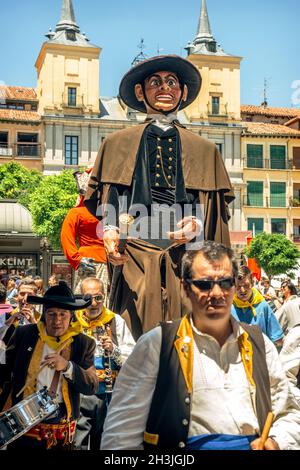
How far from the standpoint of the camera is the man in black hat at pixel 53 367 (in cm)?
478

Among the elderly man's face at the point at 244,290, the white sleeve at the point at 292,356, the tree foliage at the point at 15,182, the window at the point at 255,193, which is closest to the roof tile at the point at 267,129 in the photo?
the window at the point at 255,193

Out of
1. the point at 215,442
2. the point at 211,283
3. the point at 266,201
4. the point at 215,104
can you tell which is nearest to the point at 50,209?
the point at 215,104

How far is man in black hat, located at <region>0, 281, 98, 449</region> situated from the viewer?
188 inches

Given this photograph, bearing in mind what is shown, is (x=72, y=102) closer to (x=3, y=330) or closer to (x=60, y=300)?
(x=3, y=330)

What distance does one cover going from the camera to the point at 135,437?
3109 millimetres

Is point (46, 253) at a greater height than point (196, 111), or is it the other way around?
point (196, 111)

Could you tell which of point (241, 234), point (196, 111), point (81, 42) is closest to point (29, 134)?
point (81, 42)

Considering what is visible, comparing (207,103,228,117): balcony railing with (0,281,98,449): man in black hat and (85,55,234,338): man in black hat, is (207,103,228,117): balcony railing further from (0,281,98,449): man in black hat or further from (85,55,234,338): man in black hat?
(0,281,98,449): man in black hat

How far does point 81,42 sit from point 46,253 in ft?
70.6

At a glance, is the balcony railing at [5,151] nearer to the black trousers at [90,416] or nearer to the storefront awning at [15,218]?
the storefront awning at [15,218]

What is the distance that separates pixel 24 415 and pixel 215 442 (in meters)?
1.34

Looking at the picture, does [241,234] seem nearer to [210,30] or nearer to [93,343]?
[210,30]

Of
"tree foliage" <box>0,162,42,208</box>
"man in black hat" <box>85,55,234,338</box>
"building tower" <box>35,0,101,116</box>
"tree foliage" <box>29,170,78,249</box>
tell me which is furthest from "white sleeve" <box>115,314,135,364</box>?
"building tower" <box>35,0,101,116</box>

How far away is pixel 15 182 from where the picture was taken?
1983 inches
